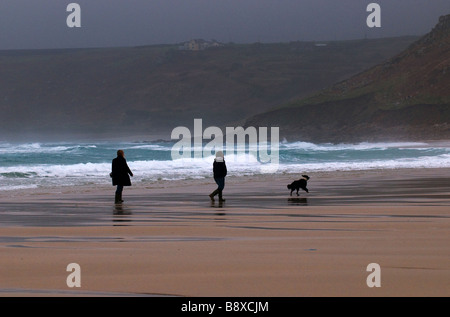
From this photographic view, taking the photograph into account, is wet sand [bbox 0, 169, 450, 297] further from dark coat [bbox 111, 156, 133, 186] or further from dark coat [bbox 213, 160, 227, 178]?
dark coat [bbox 213, 160, 227, 178]

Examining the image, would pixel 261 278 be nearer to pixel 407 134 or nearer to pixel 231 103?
pixel 407 134

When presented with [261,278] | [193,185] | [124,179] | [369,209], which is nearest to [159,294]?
[261,278]

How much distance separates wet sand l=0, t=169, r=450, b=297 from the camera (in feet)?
22.0

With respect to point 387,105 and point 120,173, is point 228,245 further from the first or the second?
point 387,105

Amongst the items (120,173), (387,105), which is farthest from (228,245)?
(387,105)

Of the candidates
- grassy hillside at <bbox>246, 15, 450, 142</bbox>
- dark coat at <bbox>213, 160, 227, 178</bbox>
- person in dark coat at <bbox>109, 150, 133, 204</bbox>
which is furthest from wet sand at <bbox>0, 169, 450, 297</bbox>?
grassy hillside at <bbox>246, 15, 450, 142</bbox>

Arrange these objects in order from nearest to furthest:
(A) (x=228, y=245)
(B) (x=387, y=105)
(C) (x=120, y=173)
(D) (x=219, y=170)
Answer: (A) (x=228, y=245) → (C) (x=120, y=173) → (D) (x=219, y=170) → (B) (x=387, y=105)

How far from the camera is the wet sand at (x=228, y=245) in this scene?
671cm

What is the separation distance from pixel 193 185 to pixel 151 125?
173927mm

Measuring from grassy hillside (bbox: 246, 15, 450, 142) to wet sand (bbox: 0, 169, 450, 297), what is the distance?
3714 inches

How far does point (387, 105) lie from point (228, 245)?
11558cm

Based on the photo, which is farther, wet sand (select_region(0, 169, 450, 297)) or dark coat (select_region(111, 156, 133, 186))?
dark coat (select_region(111, 156, 133, 186))

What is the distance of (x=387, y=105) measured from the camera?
12181 cm

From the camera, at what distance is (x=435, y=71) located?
125 metres
